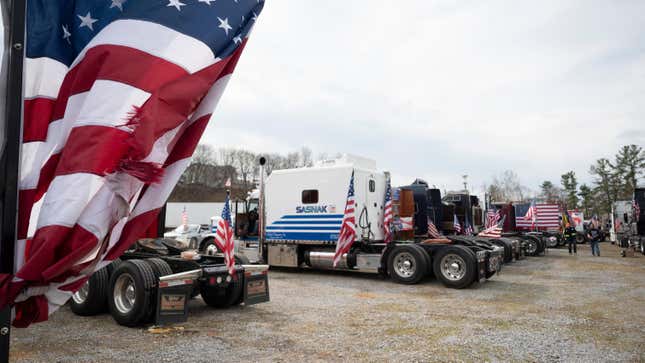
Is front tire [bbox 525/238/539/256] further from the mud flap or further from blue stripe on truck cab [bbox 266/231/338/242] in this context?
the mud flap

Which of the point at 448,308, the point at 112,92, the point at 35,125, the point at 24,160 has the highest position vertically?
the point at 112,92

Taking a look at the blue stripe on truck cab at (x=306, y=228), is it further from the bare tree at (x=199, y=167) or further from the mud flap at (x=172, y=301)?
the bare tree at (x=199, y=167)

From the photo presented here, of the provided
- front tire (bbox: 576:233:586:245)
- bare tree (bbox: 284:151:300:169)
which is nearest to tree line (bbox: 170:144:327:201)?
bare tree (bbox: 284:151:300:169)

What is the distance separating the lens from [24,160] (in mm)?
1799

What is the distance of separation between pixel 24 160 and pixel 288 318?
6.09 m

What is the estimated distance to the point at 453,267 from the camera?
433 inches

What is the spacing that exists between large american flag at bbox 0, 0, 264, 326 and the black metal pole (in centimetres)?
6

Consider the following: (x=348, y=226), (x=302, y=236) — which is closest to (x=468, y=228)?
(x=302, y=236)

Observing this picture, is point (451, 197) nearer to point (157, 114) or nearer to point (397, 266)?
point (397, 266)

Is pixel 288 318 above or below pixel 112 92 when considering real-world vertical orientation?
below

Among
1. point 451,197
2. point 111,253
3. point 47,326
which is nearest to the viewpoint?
point 111,253

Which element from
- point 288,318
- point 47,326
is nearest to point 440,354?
point 288,318

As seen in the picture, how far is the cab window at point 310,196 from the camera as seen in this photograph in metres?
13.3

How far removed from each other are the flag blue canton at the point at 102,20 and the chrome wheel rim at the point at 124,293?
5.61m
